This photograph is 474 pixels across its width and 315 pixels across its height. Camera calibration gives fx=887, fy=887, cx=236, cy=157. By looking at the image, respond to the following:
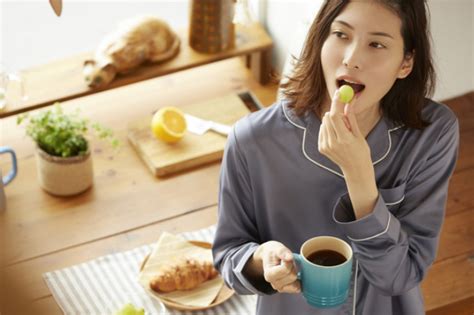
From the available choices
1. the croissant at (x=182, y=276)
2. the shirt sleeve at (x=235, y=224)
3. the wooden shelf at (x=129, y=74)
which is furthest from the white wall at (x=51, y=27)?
the shirt sleeve at (x=235, y=224)

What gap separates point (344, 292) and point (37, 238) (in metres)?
1.27

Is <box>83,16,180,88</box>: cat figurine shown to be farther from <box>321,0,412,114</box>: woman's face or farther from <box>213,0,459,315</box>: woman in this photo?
<box>321,0,412,114</box>: woman's face

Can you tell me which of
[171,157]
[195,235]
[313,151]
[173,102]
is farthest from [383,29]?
[173,102]

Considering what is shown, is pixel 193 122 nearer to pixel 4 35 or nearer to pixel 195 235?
pixel 195 235

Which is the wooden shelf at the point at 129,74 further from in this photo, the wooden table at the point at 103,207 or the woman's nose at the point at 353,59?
the woman's nose at the point at 353,59

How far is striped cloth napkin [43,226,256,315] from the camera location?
2.27m

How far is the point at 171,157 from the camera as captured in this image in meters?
2.71

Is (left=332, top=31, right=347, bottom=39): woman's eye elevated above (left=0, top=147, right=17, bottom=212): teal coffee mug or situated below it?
above

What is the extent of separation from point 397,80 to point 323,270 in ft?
1.18

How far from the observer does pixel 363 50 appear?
1.37 metres

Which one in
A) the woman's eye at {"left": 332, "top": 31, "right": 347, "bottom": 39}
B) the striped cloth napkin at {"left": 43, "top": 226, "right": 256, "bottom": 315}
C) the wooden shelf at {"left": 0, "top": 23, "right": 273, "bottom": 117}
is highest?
the woman's eye at {"left": 332, "top": 31, "right": 347, "bottom": 39}

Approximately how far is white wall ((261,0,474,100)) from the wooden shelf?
53 mm

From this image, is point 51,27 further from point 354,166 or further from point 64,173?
point 354,166

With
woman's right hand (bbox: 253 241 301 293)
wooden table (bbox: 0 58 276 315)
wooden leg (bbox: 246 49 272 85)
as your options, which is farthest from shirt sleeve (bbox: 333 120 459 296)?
wooden leg (bbox: 246 49 272 85)
